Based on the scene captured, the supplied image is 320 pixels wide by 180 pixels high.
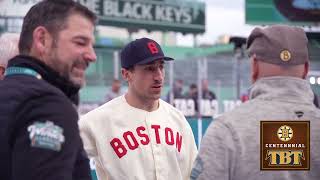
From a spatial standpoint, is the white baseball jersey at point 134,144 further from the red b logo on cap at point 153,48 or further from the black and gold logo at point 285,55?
the black and gold logo at point 285,55

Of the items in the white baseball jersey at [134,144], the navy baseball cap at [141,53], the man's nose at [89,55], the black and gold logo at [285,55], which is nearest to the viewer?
the man's nose at [89,55]

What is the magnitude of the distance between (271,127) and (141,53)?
1.69m

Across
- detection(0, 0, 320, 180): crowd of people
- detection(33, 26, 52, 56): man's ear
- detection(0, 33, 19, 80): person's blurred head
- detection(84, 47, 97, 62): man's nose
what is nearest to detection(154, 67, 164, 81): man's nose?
detection(0, 33, 19, 80): person's blurred head

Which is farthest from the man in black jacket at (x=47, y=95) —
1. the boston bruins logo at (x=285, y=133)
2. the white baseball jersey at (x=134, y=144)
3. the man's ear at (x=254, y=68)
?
the white baseball jersey at (x=134, y=144)

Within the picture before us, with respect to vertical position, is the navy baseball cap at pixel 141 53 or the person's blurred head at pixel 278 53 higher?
Result: the person's blurred head at pixel 278 53

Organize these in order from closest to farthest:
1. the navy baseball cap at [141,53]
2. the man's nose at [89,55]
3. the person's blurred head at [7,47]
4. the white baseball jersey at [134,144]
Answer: the man's nose at [89,55] < the person's blurred head at [7,47] < the white baseball jersey at [134,144] < the navy baseball cap at [141,53]

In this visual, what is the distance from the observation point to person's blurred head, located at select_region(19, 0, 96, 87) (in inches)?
92.3

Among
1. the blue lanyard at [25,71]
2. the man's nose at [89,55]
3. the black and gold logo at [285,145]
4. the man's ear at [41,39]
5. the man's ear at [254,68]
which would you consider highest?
the man's ear at [41,39]

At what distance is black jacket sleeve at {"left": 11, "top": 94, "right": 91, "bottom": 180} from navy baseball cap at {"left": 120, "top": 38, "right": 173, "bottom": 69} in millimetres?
1906

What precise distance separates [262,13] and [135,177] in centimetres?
1996

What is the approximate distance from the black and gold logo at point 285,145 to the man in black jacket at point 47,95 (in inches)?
27.6

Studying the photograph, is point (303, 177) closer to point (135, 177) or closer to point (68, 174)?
Result: point (68, 174)

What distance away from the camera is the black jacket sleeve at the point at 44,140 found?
208 centimetres

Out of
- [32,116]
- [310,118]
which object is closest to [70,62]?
[32,116]
